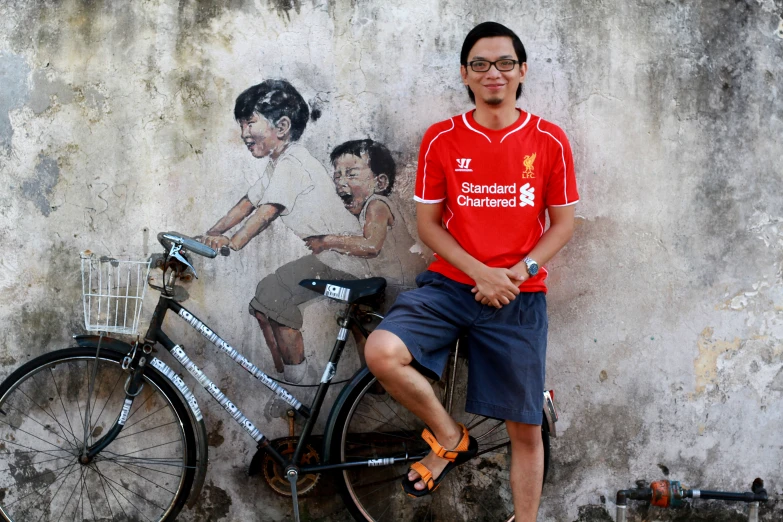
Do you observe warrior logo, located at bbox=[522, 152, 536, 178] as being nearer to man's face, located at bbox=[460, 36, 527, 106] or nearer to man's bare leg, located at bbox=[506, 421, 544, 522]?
man's face, located at bbox=[460, 36, 527, 106]

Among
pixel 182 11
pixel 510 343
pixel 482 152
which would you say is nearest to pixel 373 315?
pixel 510 343

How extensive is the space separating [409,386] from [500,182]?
1.06m

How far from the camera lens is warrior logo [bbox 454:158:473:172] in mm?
3516

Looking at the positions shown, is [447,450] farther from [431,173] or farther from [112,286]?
[112,286]

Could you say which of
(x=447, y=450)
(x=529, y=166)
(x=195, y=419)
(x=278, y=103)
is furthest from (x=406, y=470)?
(x=278, y=103)

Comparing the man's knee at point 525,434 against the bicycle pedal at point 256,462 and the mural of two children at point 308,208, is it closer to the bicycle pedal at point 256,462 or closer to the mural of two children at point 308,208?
the mural of two children at point 308,208

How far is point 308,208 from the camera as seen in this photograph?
4.04 metres

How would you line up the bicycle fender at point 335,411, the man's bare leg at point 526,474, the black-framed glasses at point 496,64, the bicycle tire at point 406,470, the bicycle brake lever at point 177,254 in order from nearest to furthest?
the black-framed glasses at point 496,64, the man's bare leg at point 526,474, the bicycle brake lever at point 177,254, the bicycle fender at point 335,411, the bicycle tire at point 406,470

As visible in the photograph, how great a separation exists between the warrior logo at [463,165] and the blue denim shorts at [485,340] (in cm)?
56

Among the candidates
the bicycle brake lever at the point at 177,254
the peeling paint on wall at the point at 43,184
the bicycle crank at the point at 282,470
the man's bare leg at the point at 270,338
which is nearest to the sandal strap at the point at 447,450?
the bicycle crank at the point at 282,470

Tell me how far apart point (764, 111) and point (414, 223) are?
2041mm

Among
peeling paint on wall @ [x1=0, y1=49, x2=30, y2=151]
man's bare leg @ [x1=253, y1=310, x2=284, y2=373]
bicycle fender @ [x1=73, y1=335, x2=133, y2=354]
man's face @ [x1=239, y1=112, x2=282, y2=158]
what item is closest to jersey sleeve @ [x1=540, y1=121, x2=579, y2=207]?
man's face @ [x1=239, y1=112, x2=282, y2=158]

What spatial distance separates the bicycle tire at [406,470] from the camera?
4074 mm

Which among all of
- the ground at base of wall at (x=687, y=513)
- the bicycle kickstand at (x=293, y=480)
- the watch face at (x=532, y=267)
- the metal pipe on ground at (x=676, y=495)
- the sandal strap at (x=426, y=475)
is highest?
the watch face at (x=532, y=267)
